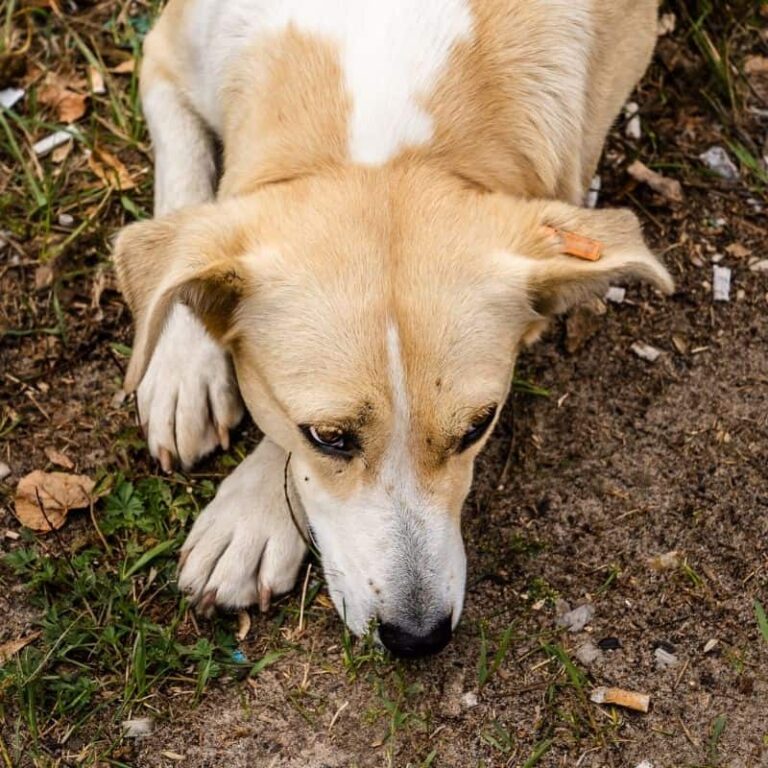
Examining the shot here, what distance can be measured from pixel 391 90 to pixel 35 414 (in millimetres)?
1760

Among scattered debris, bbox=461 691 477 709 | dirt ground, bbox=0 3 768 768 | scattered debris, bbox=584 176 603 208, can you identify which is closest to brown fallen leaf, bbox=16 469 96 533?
dirt ground, bbox=0 3 768 768

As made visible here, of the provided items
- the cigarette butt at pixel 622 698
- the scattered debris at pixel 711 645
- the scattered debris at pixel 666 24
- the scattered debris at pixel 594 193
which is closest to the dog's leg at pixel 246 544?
the cigarette butt at pixel 622 698

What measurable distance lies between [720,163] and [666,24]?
0.74m

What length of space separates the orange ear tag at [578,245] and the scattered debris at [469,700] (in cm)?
139

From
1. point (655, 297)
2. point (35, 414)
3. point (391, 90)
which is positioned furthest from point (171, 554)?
point (655, 297)

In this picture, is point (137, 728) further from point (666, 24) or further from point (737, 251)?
point (666, 24)

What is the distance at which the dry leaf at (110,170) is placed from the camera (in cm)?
436

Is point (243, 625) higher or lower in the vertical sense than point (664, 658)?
higher

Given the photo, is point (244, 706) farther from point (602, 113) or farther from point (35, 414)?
point (602, 113)

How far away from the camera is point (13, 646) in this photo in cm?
341

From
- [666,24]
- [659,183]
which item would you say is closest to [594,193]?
[659,183]

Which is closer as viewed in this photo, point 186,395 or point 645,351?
point 186,395

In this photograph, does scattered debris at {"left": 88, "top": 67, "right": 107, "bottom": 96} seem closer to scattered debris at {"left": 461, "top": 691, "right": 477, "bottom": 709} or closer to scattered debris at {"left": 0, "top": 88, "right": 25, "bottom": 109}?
scattered debris at {"left": 0, "top": 88, "right": 25, "bottom": 109}

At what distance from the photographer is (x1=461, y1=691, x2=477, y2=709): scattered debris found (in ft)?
11.0
